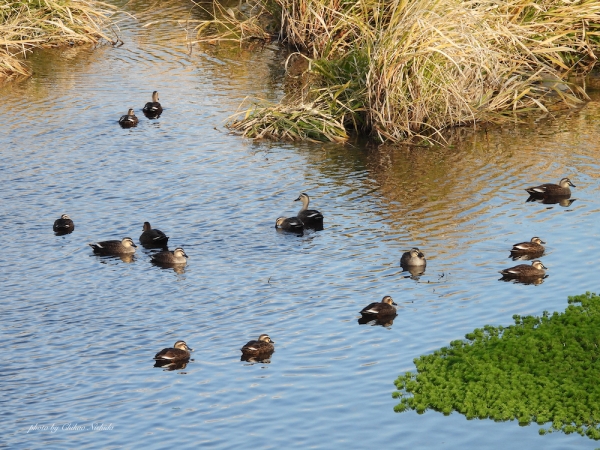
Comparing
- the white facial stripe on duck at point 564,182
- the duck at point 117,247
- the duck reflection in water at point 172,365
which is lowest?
the duck reflection in water at point 172,365

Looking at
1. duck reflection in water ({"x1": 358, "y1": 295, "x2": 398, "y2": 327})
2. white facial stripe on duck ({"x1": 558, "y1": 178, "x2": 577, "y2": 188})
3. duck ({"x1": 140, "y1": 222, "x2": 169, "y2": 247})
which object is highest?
white facial stripe on duck ({"x1": 558, "y1": 178, "x2": 577, "y2": 188})

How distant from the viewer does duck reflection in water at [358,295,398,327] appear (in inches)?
701

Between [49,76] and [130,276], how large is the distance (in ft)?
53.7

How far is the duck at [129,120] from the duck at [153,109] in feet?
2.13

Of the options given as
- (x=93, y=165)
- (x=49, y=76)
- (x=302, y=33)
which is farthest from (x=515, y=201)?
(x=49, y=76)

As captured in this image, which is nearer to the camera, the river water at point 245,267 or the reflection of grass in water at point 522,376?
the reflection of grass in water at point 522,376

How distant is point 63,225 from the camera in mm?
22531

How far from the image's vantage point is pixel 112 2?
43500mm

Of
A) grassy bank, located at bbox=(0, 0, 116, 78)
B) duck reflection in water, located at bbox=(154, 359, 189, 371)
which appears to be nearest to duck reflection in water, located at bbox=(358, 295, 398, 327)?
duck reflection in water, located at bbox=(154, 359, 189, 371)

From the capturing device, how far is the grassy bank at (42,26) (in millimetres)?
35844

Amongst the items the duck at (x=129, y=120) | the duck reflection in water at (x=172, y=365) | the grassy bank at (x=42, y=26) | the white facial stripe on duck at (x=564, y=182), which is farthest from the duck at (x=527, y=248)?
the grassy bank at (x=42, y=26)

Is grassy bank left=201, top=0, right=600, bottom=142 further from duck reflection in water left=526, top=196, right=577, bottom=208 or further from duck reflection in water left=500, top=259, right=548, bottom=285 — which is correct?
duck reflection in water left=500, top=259, right=548, bottom=285

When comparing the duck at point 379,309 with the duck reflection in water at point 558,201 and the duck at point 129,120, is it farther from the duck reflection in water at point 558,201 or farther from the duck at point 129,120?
the duck at point 129,120

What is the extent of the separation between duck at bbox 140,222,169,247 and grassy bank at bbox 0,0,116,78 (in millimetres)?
15535
